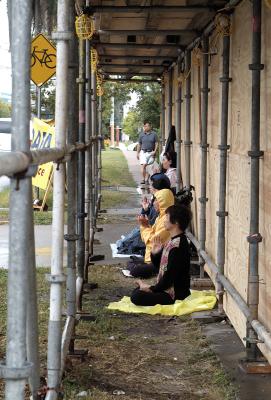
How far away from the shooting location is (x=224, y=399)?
4.25 meters

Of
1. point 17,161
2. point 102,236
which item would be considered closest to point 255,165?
point 17,161

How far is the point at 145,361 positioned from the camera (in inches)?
198

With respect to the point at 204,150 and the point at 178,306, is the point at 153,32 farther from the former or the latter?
the point at 178,306

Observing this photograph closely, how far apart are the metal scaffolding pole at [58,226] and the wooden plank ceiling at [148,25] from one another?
270 cm

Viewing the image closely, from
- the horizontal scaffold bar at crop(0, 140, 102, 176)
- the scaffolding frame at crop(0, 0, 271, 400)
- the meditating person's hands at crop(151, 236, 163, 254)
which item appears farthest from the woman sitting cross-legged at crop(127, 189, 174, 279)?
the horizontal scaffold bar at crop(0, 140, 102, 176)

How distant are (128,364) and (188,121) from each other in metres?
4.48

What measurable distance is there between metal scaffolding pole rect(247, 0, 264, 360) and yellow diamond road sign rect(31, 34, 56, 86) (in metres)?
5.37

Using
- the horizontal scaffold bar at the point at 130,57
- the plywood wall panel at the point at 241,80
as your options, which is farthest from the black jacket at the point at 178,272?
the horizontal scaffold bar at the point at 130,57

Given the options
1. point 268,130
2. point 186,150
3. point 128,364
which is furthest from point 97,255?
point 268,130

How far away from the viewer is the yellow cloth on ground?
6.21 metres

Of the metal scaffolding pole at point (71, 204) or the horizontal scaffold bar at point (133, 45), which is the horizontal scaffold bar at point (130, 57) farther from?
the metal scaffolding pole at point (71, 204)

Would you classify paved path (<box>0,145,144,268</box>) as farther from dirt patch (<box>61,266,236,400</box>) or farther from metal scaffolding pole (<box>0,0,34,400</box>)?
metal scaffolding pole (<box>0,0,34,400</box>)

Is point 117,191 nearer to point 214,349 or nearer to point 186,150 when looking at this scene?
point 186,150

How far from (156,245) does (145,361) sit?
250 cm
